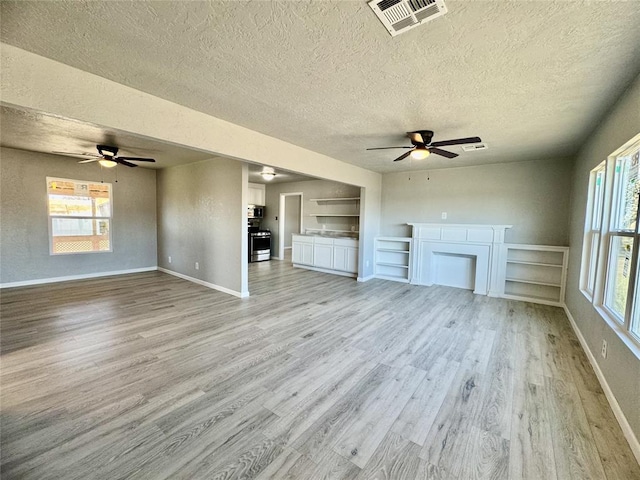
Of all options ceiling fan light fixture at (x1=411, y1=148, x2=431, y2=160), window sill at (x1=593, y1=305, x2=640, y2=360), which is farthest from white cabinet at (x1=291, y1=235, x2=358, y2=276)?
window sill at (x1=593, y1=305, x2=640, y2=360)

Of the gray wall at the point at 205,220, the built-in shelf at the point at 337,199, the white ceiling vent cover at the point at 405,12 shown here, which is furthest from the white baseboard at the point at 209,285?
the white ceiling vent cover at the point at 405,12

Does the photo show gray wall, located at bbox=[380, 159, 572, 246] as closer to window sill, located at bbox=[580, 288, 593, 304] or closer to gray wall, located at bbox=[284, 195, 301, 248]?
window sill, located at bbox=[580, 288, 593, 304]

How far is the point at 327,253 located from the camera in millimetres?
6738

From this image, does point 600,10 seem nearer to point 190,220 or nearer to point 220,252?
point 220,252

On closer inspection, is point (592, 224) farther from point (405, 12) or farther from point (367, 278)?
point (367, 278)

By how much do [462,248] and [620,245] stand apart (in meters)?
2.84

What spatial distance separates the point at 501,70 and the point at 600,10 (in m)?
0.58

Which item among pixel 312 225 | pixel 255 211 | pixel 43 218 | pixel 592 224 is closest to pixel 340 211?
pixel 312 225

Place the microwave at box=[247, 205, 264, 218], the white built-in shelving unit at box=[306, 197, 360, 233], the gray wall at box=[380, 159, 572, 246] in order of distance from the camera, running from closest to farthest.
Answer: the gray wall at box=[380, 159, 572, 246], the white built-in shelving unit at box=[306, 197, 360, 233], the microwave at box=[247, 205, 264, 218]

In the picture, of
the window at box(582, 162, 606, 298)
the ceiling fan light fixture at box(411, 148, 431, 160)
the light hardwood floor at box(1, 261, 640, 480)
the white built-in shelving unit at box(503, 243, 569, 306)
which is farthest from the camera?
the white built-in shelving unit at box(503, 243, 569, 306)

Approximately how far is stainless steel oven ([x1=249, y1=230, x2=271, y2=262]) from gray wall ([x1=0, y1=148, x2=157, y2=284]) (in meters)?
2.75

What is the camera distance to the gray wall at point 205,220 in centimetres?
463

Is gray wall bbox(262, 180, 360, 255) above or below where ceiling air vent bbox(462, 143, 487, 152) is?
below

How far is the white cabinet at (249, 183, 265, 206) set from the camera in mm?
8625
